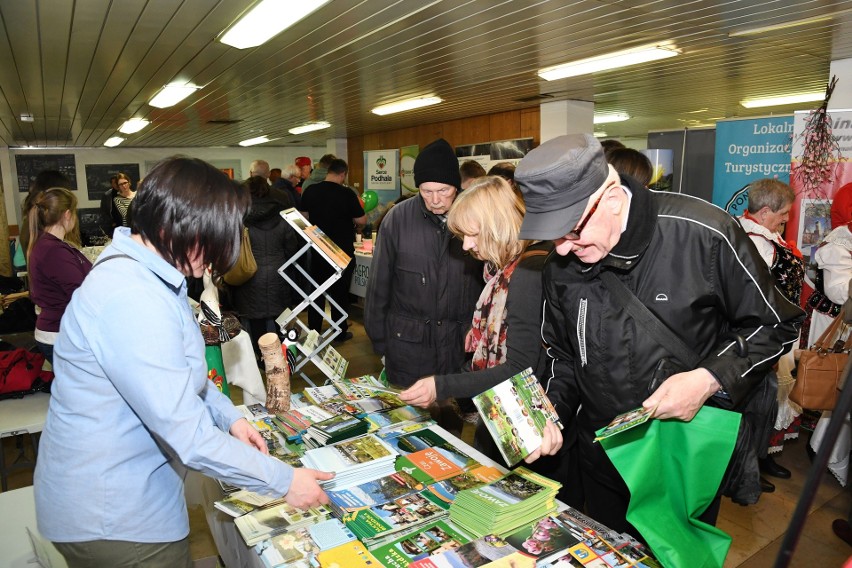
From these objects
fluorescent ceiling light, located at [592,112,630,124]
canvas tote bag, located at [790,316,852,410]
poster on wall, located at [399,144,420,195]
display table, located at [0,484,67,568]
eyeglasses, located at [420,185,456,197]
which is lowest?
display table, located at [0,484,67,568]

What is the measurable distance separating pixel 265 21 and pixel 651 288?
10.1 ft

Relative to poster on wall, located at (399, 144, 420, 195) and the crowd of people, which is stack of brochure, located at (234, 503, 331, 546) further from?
poster on wall, located at (399, 144, 420, 195)

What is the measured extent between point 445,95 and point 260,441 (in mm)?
5968

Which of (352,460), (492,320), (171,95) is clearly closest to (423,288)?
(492,320)

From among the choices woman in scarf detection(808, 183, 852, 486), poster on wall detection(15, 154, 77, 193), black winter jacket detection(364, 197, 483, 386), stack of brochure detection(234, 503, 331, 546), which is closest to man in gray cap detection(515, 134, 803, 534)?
stack of brochure detection(234, 503, 331, 546)

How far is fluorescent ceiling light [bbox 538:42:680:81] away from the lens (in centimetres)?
458

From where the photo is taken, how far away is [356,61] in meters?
4.86

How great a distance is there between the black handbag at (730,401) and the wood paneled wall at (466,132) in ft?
23.3

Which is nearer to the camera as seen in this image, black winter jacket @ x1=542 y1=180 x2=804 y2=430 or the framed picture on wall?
black winter jacket @ x1=542 y1=180 x2=804 y2=430

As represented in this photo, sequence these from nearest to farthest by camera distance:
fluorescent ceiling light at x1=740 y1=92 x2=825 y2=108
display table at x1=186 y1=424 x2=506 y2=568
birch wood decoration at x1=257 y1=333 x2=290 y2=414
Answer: display table at x1=186 y1=424 x2=506 y2=568 → birch wood decoration at x1=257 y1=333 x2=290 y2=414 → fluorescent ceiling light at x1=740 y1=92 x2=825 y2=108

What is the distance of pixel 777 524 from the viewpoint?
2.99 m

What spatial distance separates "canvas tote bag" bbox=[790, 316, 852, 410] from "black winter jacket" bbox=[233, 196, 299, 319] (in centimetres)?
383

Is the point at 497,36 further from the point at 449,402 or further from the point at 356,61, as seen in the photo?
the point at 449,402

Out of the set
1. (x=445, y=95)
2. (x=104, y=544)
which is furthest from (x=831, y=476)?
(x=445, y=95)
